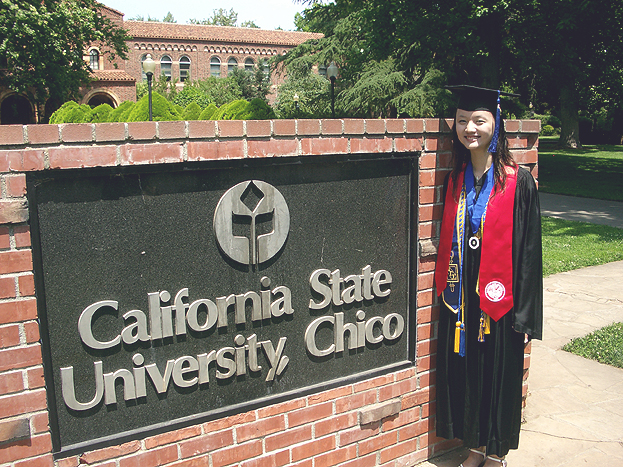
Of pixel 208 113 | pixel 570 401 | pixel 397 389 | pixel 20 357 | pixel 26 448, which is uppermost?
pixel 208 113

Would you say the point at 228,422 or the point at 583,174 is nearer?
the point at 228,422

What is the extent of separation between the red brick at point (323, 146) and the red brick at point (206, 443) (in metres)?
1.41

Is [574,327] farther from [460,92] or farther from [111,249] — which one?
[111,249]

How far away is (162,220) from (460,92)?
1.68m

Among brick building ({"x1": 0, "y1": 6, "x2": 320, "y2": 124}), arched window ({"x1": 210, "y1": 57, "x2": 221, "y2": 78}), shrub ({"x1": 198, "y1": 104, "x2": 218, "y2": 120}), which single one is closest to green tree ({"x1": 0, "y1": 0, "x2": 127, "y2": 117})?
shrub ({"x1": 198, "y1": 104, "x2": 218, "y2": 120})

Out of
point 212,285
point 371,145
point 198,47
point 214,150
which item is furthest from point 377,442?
point 198,47

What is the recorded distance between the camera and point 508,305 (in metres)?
2.91

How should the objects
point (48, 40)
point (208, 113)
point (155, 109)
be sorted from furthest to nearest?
1. point (48, 40)
2. point (208, 113)
3. point (155, 109)

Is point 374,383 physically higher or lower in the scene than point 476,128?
lower

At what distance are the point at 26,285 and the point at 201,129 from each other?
0.95 m

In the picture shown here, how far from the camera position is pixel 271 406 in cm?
277

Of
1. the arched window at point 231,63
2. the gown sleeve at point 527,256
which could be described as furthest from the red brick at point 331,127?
the arched window at point 231,63

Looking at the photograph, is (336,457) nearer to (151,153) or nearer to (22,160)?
(151,153)

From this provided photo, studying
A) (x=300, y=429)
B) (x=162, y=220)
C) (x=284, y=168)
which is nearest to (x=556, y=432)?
(x=300, y=429)
